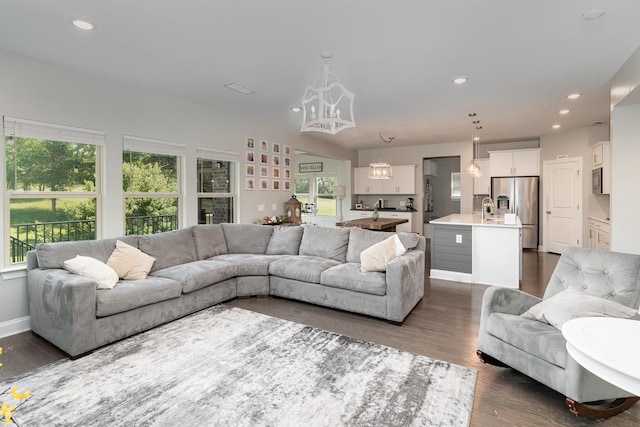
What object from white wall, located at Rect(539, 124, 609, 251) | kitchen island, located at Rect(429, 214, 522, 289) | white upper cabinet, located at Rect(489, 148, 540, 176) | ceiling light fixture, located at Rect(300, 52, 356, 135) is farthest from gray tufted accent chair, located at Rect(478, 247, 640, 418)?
white upper cabinet, located at Rect(489, 148, 540, 176)

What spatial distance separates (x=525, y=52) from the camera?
3184 millimetres

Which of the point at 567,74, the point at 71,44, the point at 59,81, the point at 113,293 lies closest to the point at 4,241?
the point at 113,293

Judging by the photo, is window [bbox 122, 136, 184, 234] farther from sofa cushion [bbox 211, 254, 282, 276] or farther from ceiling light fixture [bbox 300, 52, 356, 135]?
ceiling light fixture [bbox 300, 52, 356, 135]

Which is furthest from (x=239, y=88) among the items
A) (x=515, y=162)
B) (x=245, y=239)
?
(x=515, y=162)

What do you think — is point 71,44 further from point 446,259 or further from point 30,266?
point 446,259

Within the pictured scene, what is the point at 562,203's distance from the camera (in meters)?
7.20

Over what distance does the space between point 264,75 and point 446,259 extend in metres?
3.67

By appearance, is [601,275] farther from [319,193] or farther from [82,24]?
[319,193]

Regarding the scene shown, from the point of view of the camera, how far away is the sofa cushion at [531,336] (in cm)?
198

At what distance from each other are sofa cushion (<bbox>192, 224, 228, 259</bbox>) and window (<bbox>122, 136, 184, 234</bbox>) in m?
0.54

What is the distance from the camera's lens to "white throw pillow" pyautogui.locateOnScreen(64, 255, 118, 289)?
2.95 m

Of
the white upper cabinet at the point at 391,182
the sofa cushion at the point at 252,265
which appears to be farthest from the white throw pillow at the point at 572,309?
the white upper cabinet at the point at 391,182

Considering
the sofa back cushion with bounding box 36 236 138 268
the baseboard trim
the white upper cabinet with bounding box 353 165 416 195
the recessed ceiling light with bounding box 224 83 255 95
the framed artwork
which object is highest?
the recessed ceiling light with bounding box 224 83 255 95

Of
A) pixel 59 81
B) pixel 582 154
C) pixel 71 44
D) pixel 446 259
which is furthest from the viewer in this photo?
pixel 582 154
